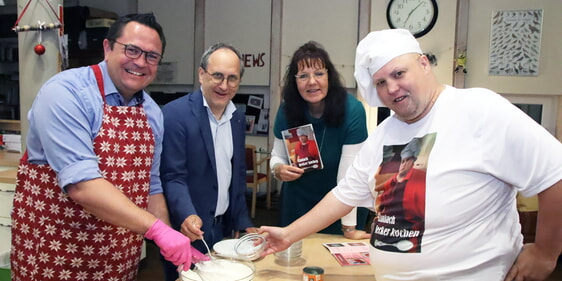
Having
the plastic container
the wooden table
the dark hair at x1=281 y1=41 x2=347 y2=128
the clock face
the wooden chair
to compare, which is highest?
the clock face

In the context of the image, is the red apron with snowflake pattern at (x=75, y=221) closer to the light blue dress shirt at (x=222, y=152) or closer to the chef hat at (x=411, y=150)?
the light blue dress shirt at (x=222, y=152)

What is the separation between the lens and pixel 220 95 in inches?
74.6

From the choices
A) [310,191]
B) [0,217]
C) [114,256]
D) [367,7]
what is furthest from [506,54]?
[0,217]

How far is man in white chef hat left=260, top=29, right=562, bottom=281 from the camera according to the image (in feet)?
3.88

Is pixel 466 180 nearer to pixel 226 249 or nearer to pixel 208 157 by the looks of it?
pixel 226 249

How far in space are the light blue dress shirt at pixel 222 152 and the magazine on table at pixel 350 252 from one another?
0.51 metres

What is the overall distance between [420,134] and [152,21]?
102 centimetres

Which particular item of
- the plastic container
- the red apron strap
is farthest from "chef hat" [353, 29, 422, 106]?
the red apron strap

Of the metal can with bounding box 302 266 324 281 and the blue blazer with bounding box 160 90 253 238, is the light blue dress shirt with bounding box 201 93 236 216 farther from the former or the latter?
the metal can with bounding box 302 266 324 281

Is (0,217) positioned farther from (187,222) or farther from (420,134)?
(420,134)

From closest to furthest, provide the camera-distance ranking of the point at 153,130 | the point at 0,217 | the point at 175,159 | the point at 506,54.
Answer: the point at 153,130, the point at 175,159, the point at 0,217, the point at 506,54

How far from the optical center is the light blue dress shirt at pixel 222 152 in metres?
1.92

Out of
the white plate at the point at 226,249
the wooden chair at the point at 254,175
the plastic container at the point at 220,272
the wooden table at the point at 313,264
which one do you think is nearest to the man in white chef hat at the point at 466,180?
the wooden table at the point at 313,264

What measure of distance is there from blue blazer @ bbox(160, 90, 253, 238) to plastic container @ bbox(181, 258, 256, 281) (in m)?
0.39
